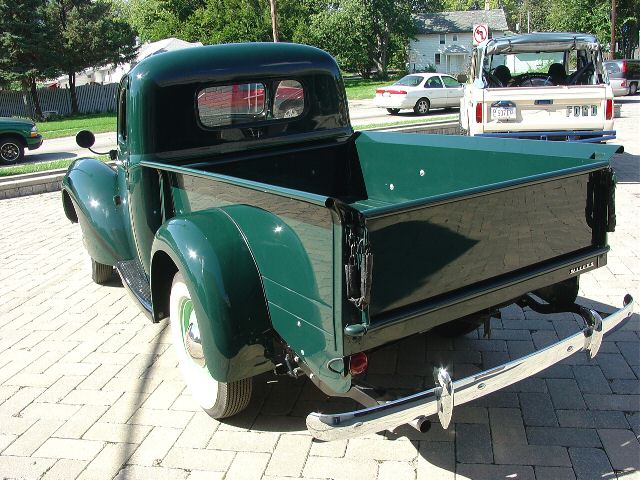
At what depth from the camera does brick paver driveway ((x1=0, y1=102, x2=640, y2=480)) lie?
2.99m

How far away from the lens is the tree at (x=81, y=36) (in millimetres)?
29906

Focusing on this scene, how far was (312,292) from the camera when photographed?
2479 millimetres

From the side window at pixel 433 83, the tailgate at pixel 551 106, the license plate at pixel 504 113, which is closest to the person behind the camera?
the tailgate at pixel 551 106

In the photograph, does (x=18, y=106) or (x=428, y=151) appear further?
(x=18, y=106)

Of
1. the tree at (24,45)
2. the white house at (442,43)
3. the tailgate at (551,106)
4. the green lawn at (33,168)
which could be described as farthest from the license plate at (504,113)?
the white house at (442,43)

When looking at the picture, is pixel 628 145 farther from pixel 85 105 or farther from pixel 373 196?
pixel 85 105

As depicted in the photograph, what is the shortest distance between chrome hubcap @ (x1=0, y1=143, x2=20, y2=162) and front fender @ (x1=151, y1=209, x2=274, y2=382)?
40.4 ft

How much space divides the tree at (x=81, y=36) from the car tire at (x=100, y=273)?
26863 mm

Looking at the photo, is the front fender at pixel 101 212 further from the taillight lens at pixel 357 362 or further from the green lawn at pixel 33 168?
the green lawn at pixel 33 168

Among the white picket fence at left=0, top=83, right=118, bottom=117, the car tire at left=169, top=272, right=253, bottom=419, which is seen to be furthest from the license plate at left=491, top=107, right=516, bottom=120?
the white picket fence at left=0, top=83, right=118, bottom=117

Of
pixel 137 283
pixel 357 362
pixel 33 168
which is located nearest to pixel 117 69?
pixel 33 168

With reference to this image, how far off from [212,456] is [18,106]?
95.9 ft

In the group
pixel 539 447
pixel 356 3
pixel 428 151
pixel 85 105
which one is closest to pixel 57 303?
pixel 428 151

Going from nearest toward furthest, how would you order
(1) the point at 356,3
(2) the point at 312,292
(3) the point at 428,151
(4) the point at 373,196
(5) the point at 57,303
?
(2) the point at 312,292 < (3) the point at 428,151 < (4) the point at 373,196 < (5) the point at 57,303 < (1) the point at 356,3
